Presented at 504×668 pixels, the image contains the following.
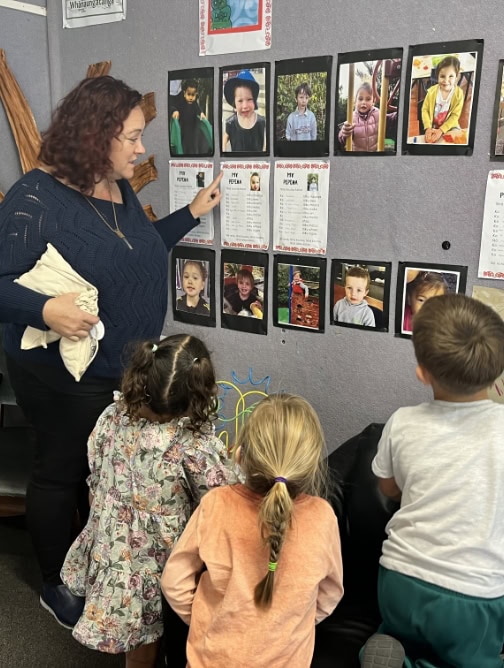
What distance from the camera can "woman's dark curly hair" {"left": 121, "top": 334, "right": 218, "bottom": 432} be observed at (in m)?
1.47

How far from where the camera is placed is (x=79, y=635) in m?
1.57

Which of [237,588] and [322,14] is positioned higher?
[322,14]

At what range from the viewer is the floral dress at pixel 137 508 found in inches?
59.1

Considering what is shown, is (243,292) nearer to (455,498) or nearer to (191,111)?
(191,111)

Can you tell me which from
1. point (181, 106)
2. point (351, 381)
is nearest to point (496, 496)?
point (351, 381)

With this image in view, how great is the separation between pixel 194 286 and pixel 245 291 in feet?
0.70

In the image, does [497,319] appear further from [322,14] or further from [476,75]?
[322,14]

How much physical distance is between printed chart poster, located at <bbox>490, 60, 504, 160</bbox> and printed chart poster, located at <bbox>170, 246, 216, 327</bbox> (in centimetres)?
94

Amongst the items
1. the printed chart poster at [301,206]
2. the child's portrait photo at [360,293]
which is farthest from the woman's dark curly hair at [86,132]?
the child's portrait photo at [360,293]

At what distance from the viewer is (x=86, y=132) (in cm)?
171

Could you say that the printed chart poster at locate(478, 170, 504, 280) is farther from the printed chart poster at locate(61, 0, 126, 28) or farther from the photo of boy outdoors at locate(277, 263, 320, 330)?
the printed chart poster at locate(61, 0, 126, 28)

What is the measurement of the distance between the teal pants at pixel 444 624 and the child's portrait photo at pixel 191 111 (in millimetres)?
1433

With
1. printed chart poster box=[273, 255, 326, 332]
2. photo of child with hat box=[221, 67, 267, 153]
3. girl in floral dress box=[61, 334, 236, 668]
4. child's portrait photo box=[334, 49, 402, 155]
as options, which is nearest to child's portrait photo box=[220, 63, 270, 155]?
photo of child with hat box=[221, 67, 267, 153]

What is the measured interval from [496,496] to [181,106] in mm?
1559
